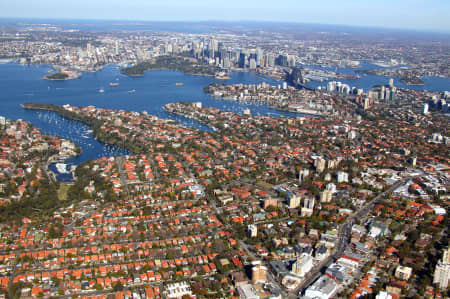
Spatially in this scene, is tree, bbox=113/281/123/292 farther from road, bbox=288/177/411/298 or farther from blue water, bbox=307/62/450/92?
blue water, bbox=307/62/450/92

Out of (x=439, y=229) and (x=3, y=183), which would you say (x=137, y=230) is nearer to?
(x=3, y=183)

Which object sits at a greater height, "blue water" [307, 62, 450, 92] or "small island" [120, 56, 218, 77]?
"small island" [120, 56, 218, 77]

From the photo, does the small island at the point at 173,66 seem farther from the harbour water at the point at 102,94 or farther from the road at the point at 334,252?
the road at the point at 334,252

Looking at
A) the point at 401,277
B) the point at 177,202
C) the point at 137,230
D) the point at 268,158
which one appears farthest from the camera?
the point at 268,158

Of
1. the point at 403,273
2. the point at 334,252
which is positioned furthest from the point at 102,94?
the point at 403,273

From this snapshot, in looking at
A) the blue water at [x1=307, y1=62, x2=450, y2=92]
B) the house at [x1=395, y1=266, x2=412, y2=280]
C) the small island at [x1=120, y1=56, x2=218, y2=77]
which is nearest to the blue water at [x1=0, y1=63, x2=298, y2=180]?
the small island at [x1=120, y1=56, x2=218, y2=77]

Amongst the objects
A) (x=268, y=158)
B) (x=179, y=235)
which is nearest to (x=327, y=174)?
(x=268, y=158)
